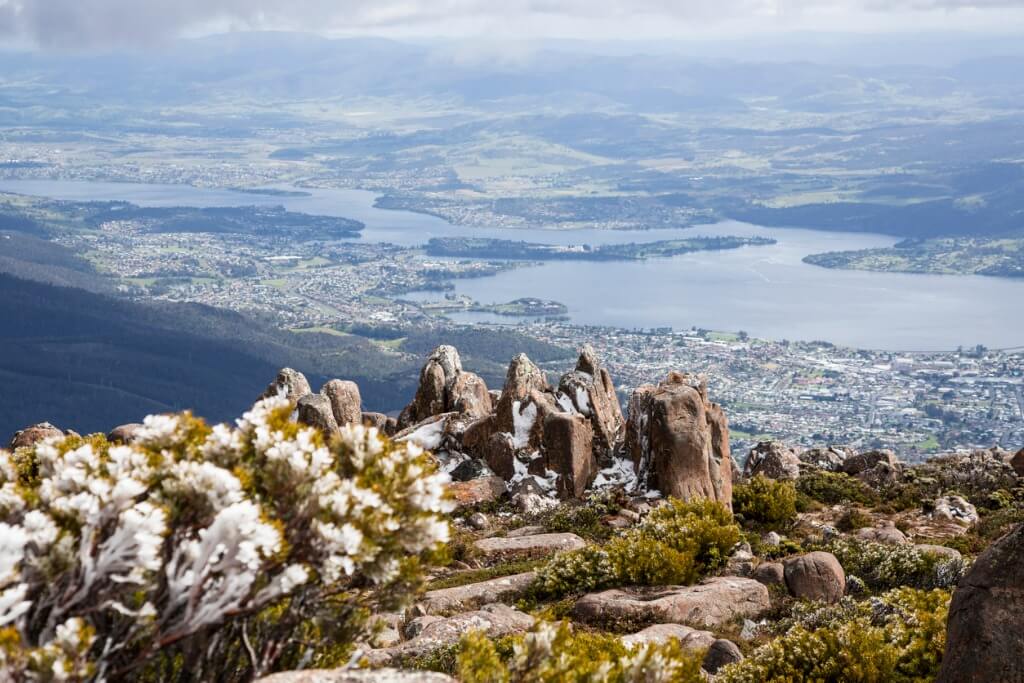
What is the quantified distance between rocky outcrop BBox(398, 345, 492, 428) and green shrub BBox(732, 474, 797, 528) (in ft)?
30.8

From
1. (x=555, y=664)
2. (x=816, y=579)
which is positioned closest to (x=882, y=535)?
(x=816, y=579)

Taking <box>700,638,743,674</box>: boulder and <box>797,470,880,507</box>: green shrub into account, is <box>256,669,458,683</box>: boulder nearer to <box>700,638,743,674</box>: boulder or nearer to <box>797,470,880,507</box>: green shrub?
<box>700,638,743,674</box>: boulder

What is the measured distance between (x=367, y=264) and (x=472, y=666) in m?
181

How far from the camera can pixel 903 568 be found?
18.8 m

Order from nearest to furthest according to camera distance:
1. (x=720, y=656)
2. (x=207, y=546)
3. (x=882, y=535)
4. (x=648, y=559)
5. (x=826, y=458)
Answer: (x=207, y=546), (x=720, y=656), (x=648, y=559), (x=882, y=535), (x=826, y=458)

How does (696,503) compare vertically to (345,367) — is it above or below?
above

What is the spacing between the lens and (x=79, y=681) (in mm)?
6758

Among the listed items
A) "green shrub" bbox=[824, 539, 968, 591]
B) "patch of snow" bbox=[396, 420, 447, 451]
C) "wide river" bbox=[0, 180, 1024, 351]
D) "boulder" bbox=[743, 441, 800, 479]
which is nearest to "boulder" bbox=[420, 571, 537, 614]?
"green shrub" bbox=[824, 539, 968, 591]

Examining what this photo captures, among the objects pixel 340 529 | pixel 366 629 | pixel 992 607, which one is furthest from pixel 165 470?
pixel 992 607

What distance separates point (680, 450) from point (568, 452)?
3.38m

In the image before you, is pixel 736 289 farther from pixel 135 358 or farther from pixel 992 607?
pixel 992 607

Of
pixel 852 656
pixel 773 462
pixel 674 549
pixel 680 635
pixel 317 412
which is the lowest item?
pixel 773 462

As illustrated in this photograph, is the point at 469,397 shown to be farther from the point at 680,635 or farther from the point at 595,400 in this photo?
the point at 680,635

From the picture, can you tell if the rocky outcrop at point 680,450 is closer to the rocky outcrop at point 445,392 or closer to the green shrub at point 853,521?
the green shrub at point 853,521
